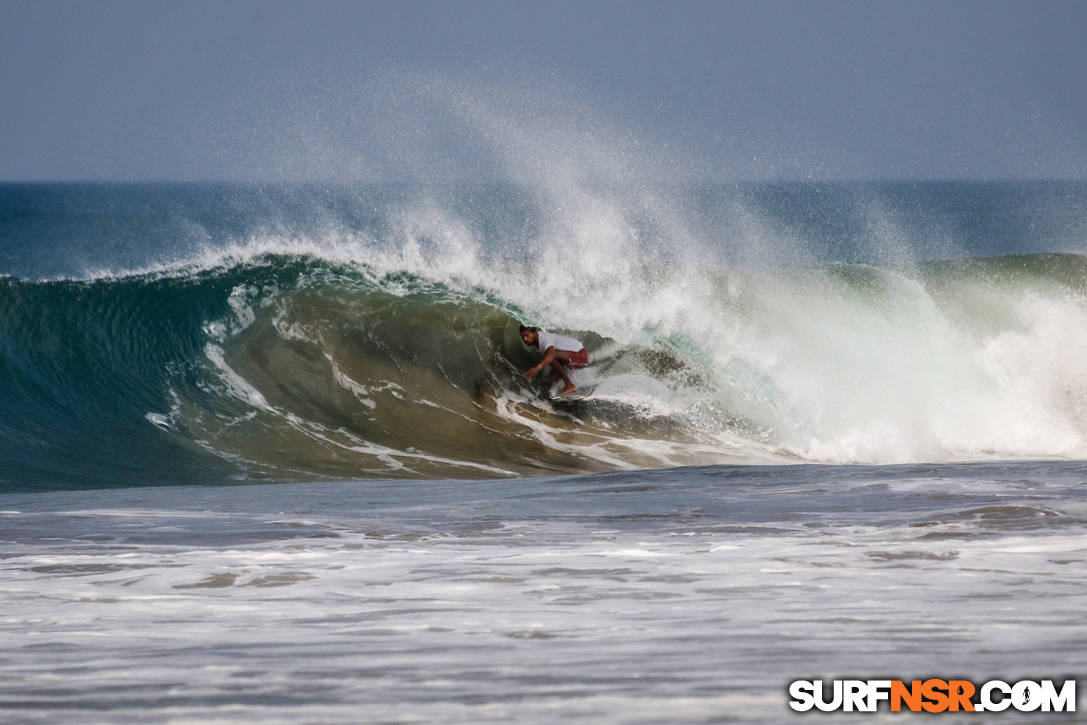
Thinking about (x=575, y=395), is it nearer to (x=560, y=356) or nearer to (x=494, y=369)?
(x=560, y=356)

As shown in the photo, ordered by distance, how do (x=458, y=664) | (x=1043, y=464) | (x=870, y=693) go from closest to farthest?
(x=870, y=693)
(x=458, y=664)
(x=1043, y=464)

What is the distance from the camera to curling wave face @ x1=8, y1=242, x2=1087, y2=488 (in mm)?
9180

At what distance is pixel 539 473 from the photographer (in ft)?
28.6

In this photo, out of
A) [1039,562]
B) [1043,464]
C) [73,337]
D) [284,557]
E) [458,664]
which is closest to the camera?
[458,664]

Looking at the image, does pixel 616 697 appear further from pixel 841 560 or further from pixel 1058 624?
pixel 841 560

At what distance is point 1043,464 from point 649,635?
4.22 m

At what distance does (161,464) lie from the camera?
846 centimetres

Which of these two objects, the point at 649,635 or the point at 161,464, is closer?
the point at 649,635

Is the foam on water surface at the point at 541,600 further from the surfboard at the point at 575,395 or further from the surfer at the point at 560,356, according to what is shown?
the surfer at the point at 560,356

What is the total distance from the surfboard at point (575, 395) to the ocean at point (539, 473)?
0.08 m

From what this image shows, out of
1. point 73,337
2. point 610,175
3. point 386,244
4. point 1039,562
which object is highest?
point 610,175

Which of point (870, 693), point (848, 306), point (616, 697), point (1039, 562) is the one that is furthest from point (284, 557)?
point (848, 306)

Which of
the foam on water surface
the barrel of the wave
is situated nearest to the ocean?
the foam on water surface

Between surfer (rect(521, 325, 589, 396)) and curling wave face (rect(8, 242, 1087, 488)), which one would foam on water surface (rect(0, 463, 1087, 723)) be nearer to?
curling wave face (rect(8, 242, 1087, 488))
